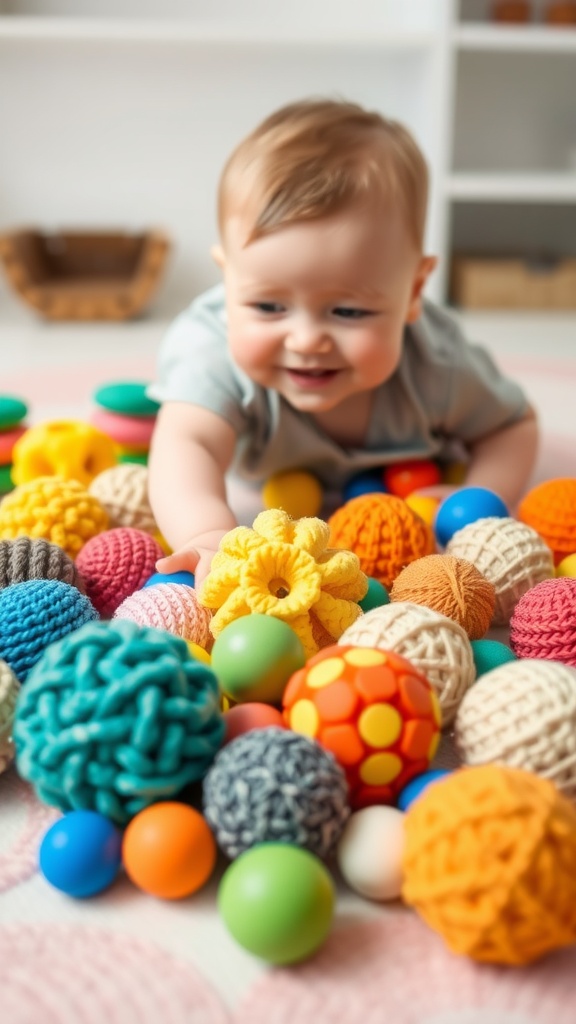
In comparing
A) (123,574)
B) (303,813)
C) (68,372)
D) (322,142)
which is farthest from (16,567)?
(68,372)

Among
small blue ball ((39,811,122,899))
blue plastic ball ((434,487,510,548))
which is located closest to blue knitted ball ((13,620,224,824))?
small blue ball ((39,811,122,899))

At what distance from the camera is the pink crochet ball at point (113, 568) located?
0.82 meters

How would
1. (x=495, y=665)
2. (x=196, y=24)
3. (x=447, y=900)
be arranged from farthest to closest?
(x=196, y=24)
(x=495, y=665)
(x=447, y=900)

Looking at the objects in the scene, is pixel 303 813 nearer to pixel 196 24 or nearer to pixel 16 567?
pixel 16 567

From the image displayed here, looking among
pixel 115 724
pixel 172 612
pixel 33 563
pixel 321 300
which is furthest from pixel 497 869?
pixel 321 300

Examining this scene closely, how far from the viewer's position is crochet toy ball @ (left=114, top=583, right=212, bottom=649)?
0.71m

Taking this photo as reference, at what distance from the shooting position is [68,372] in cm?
172

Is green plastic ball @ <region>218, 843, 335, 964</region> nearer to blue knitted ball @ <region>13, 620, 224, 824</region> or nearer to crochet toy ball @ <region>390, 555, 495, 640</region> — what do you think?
blue knitted ball @ <region>13, 620, 224, 824</region>

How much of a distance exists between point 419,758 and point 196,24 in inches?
84.0

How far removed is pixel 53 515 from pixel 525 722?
1.55 ft

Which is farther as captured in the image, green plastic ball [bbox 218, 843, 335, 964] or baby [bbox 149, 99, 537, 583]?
baby [bbox 149, 99, 537, 583]

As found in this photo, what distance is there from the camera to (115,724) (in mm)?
523

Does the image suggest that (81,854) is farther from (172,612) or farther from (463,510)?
(463,510)

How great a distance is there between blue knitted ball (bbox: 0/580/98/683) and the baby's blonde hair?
37 centimetres
